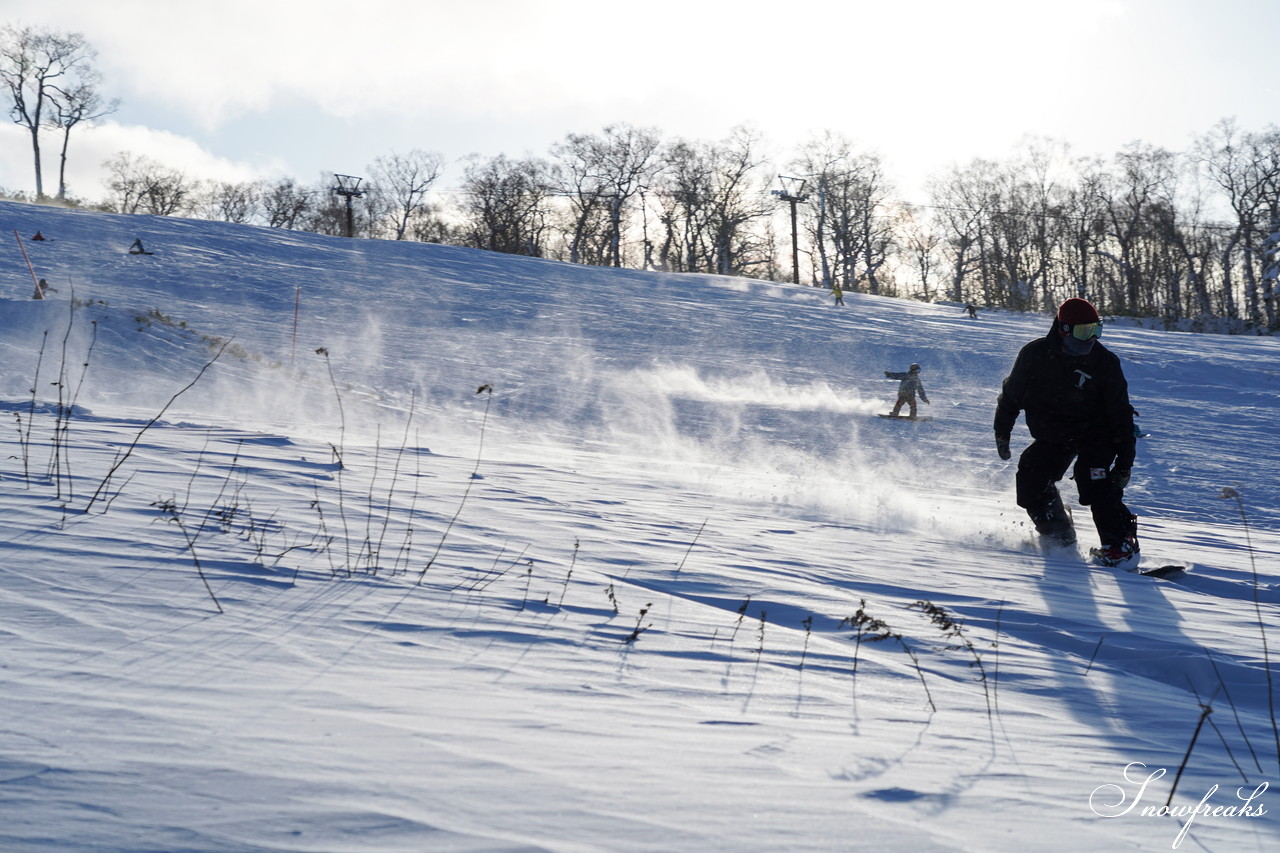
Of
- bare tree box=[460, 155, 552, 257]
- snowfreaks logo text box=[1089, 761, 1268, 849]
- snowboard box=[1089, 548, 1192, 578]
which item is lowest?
snowboard box=[1089, 548, 1192, 578]

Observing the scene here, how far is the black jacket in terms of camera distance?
6117 mm

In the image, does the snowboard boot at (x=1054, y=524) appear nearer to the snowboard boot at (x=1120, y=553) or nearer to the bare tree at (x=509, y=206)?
the snowboard boot at (x=1120, y=553)

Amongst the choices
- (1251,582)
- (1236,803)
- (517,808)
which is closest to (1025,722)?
(1236,803)

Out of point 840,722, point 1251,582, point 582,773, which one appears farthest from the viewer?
point 1251,582

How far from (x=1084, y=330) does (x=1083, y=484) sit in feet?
3.37

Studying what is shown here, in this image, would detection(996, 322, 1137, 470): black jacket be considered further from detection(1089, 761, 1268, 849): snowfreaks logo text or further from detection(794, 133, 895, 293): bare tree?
detection(794, 133, 895, 293): bare tree

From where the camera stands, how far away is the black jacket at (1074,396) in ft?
20.1

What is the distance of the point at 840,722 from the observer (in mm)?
2799

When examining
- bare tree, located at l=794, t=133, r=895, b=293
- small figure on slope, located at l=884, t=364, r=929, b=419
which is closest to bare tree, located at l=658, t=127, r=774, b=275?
bare tree, located at l=794, t=133, r=895, b=293

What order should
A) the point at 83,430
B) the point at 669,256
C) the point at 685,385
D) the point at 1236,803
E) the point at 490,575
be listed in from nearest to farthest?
the point at 1236,803 → the point at 490,575 → the point at 83,430 → the point at 685,385 → the point at 669,256

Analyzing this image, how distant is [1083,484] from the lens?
20.2 feet

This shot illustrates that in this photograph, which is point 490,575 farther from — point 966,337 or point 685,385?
point 966,337

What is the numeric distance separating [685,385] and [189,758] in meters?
16.5

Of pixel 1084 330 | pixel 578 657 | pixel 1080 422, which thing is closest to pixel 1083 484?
pixel 1080 422
